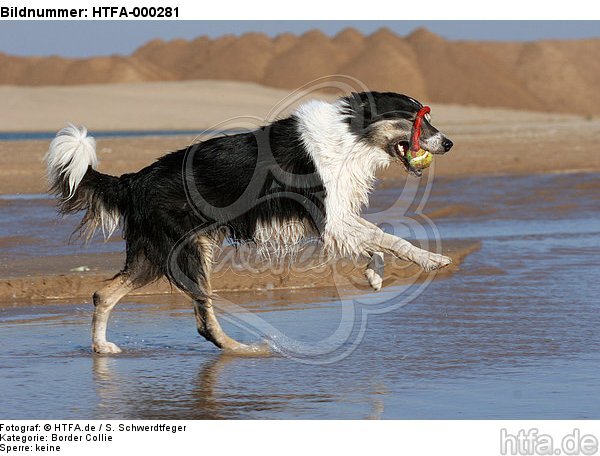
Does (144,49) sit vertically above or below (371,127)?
→ above

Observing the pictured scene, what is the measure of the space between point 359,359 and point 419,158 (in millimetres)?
1415

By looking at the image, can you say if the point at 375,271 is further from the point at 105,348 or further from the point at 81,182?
the point at 81,182

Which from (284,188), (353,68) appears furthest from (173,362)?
(353,68)

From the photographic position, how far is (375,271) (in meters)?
6.77

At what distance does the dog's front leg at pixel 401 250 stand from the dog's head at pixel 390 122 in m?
0.59

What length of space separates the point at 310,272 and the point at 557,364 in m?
3.07

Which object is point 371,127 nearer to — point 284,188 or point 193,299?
point 284,188

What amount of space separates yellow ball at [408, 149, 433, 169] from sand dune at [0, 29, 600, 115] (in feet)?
354

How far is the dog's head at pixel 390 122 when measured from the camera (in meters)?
6.70

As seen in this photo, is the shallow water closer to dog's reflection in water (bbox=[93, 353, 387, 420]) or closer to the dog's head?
dog's reflection in water (bbox=[93, 353, 387, 420])

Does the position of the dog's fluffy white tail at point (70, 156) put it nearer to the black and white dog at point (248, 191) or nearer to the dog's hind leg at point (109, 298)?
the black and white dog at point (248, 191)

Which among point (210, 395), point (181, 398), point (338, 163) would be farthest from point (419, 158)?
point (181, 398)

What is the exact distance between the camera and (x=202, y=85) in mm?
83062

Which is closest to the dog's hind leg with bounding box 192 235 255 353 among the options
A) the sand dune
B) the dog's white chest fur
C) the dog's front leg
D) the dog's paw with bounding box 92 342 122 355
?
the dog's paw with bounding box 92 342 122 355
